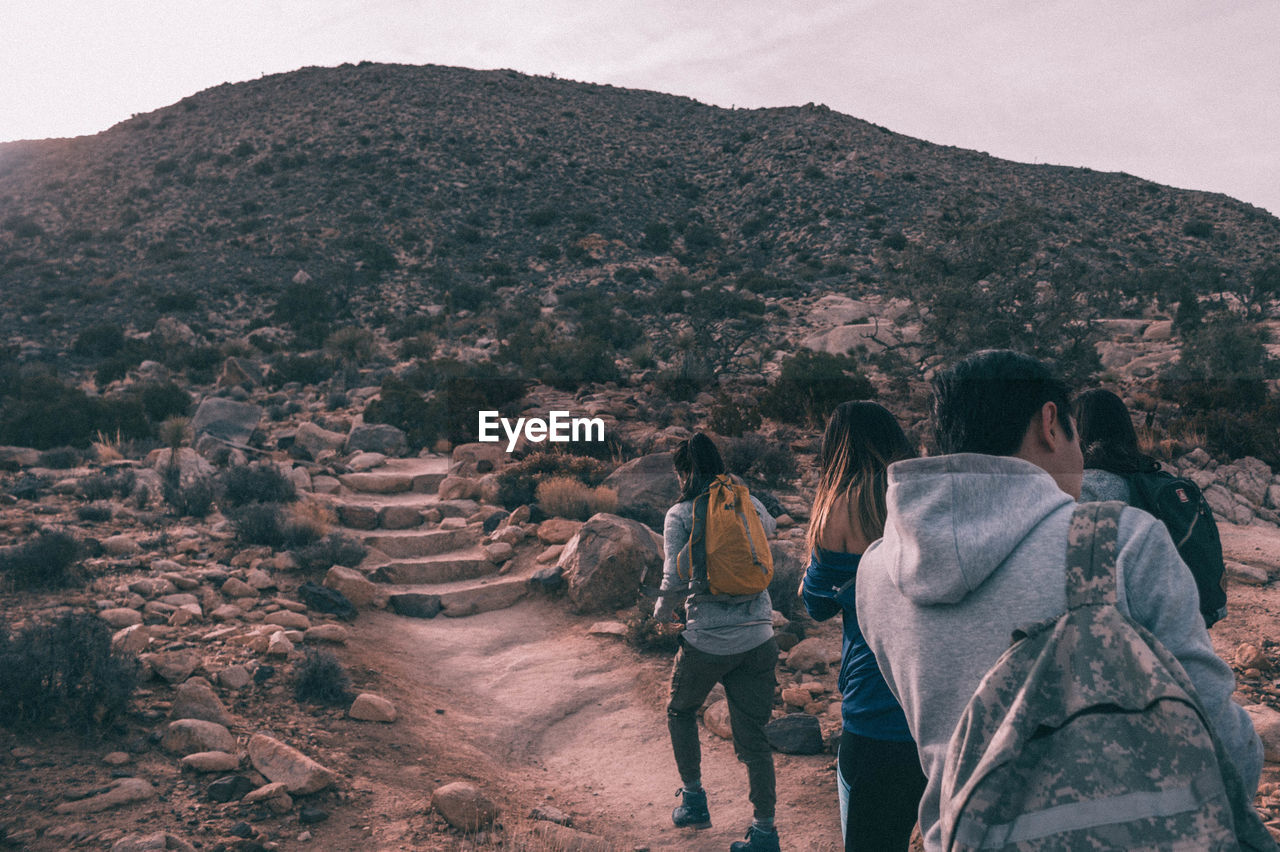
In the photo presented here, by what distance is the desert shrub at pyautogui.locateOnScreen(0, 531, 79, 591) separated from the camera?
6543 millimetres

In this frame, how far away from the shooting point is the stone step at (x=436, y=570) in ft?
30.0

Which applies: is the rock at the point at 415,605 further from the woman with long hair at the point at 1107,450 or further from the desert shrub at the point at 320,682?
the woman with long hair at the point at 1107,450

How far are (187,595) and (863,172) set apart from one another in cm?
4189

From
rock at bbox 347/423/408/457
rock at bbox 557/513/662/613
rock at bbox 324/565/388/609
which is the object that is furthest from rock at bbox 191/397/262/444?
rock at bbox 557/513/662/613

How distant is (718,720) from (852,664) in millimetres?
3605

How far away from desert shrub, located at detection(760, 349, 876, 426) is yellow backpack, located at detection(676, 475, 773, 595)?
10304 mm

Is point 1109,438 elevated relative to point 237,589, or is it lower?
elevated

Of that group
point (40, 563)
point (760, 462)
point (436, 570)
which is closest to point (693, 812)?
point (436, 570)

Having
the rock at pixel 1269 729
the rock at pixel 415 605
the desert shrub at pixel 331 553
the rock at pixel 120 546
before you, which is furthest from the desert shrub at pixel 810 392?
the rock at pixel 120 546

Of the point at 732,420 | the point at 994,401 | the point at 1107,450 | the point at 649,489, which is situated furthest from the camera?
the point at 732,420

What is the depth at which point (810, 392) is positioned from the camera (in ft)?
50.0

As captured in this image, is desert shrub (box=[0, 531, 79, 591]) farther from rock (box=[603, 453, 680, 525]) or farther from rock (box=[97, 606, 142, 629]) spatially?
rock (box=[603, 453, 680, 525])

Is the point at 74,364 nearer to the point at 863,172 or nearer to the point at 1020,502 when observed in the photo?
the point at 1020,502

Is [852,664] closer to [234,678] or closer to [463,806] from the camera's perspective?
[463,806]
